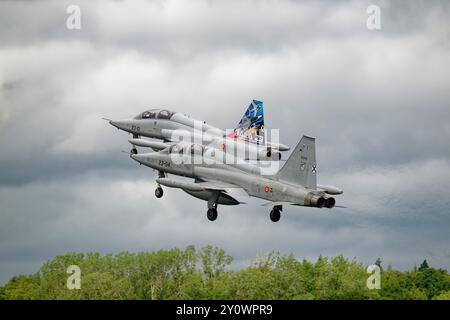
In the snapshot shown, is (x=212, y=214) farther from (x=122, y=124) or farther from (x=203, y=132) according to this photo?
(x=122, y=124)

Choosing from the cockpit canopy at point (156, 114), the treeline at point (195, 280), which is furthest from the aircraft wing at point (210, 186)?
the treeline at point (195, 280)

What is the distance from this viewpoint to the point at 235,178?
75.1m

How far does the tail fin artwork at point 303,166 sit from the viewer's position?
69.8 meters

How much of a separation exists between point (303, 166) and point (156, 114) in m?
22.4

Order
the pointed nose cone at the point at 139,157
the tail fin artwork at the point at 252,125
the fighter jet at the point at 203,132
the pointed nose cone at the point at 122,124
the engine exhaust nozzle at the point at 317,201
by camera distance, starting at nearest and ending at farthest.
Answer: the engine exhaust nozzle at the point at 317,201 → the fighter jet at the point at 203,132 → the pointed nose cone at the point at 139,157 → the tail fin artwork at the point at 252,125 → the pointed nose cone at the point at 122,124

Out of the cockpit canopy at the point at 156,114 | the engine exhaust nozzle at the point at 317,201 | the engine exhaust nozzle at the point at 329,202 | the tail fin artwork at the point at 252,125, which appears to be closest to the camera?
the engine exhaust nozzle at the point at 317,201

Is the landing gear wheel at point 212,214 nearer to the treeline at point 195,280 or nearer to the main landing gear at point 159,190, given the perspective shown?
the main landing gear at point 159,190

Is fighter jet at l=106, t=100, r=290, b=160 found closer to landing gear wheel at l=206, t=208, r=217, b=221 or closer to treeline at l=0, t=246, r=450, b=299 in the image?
landing gear wheel at l=206, t=208, r=217, b=221

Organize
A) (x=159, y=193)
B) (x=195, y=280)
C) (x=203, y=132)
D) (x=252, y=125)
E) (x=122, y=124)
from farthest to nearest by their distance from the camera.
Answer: (x=195, y=280)
(x=122, y=124)
(x=203, y=132)
(x=252, y=125)
(x=159, y=193)

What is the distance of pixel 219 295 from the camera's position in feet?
405

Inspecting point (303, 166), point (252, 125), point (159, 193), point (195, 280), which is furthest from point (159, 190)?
point (195, 280)

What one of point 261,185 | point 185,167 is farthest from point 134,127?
point 261,185

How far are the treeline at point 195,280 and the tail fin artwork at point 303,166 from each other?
5161 cm
